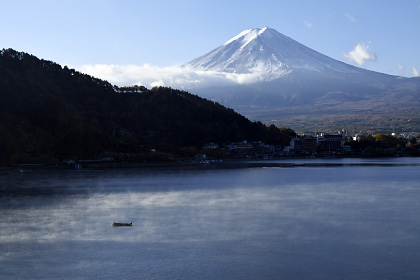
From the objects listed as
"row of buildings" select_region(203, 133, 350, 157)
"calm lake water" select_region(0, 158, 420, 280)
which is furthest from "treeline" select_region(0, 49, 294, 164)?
"calm lake water" select_region(0, 158, 420, 280)

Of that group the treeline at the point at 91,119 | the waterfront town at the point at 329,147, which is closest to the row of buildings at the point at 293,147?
the waterfront town at the point at 329,147

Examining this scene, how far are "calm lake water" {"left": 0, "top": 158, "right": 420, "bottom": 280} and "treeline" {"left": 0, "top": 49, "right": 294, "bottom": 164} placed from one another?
8.92 m

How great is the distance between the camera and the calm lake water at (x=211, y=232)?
6824 millimetres

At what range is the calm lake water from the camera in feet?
22.4

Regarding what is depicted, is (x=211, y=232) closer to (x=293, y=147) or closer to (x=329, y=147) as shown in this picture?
(x=293, y=147)

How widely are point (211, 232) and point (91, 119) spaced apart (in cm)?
2007

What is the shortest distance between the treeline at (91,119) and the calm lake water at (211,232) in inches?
351

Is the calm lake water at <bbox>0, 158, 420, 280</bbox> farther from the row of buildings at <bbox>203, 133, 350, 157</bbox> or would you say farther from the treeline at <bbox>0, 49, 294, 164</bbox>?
the row of buildings at <bbox>203, 133, 350, 157</bbox>

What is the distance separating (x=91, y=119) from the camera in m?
27.9

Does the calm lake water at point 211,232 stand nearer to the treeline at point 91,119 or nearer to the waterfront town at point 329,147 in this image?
the treeline at point 91,119

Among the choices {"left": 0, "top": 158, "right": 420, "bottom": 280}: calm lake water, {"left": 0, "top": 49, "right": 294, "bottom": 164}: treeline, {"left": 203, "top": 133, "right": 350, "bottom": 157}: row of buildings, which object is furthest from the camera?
{"left": 203, "top": 133, "right": 350, "bottom": 157}: row of buildings

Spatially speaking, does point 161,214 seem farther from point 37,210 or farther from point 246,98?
point 246,98

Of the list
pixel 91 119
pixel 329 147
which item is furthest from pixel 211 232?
pixel 329 147

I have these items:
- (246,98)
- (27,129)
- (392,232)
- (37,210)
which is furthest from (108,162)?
(246,98)
